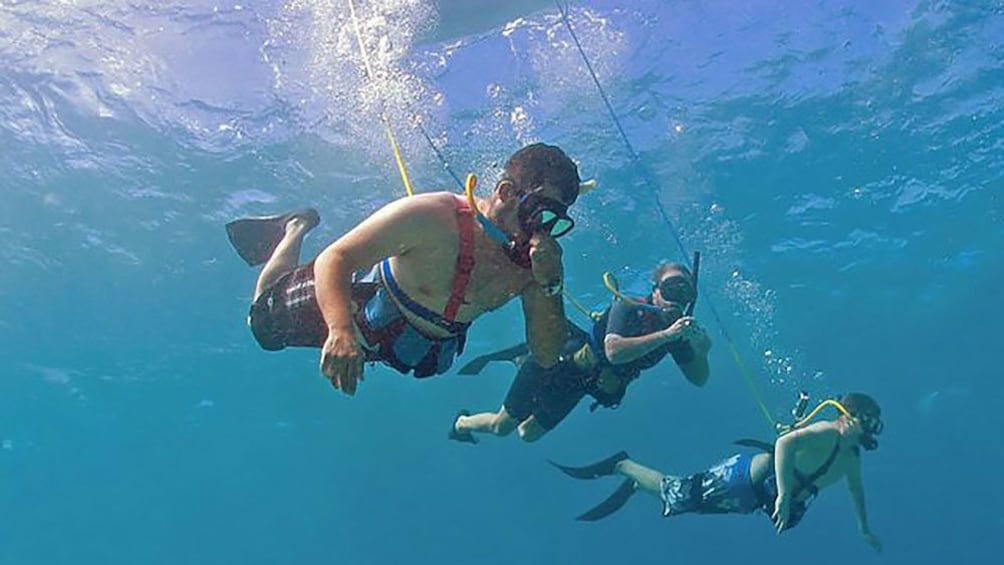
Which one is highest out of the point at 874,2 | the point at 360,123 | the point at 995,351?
the point at 360,123

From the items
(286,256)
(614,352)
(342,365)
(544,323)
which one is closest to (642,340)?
(614,352)

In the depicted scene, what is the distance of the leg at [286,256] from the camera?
6.09 metres

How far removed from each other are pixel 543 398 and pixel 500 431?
823 mm

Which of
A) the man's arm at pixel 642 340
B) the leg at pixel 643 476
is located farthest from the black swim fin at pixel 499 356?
the leg at pixel 643 476

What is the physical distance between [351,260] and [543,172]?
3.81 ft

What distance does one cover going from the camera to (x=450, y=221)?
4500 mm

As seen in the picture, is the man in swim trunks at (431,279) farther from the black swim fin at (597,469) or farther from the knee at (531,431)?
the black swim fin at (597,469)

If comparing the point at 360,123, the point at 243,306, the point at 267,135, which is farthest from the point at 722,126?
the point at 243,306

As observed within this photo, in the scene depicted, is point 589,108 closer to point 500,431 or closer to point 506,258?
point 500,431

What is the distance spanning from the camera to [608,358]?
337 inches

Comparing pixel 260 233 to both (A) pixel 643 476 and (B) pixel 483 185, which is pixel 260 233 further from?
(B) pixel 483 185

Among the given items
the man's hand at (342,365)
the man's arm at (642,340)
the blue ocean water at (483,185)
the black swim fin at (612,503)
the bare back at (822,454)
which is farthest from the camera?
the blue ocean water at (483,185)

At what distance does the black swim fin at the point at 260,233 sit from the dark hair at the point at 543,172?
2.78m

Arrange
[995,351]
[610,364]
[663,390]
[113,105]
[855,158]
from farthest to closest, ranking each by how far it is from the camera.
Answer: [663,390] → [995,351] → [855,158] → [113,105] → [610,364]
